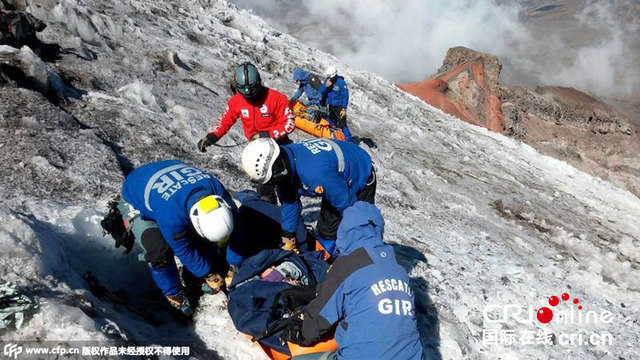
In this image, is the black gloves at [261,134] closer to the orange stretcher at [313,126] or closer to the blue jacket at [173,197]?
the blue jacket at [173,197]

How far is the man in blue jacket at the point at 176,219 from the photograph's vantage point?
3.59 metres

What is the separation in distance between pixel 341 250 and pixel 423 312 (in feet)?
6.56

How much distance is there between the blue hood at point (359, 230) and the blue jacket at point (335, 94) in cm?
606

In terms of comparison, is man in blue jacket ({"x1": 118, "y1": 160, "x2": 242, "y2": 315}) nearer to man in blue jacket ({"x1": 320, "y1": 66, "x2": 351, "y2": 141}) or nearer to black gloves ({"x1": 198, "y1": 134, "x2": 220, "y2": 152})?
black gloves ({"x1": 198, "y1": 134, "x2": 220, "y2": 152})

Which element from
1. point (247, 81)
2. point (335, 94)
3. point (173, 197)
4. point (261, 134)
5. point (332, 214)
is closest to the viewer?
point (173, 197)

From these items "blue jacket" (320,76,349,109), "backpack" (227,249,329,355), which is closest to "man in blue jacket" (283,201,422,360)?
"backpack" (227,249,329,355)

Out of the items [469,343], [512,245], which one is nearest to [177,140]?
[469,343]

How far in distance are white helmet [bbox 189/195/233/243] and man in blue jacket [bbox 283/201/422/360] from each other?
34.9 inches

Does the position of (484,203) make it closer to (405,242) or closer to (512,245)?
(512,245)

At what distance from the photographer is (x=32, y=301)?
9.16 ft

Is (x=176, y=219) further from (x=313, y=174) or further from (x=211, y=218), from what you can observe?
(x=313, y=174)

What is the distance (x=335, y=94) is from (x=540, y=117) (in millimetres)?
28910

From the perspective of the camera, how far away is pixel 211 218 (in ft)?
11.6

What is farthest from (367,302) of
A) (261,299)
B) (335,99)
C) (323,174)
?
(335,99)
